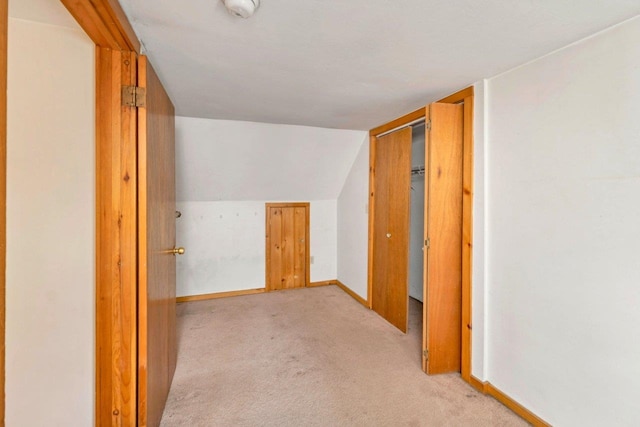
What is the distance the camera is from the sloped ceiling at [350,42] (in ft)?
4.02

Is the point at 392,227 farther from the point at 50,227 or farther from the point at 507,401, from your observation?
the point at 50,227

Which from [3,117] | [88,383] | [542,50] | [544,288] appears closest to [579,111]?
[542,50]

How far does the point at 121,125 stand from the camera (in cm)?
135

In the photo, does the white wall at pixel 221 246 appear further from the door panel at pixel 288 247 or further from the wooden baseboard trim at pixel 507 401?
the wooden baseboard trim at pixel 507 401

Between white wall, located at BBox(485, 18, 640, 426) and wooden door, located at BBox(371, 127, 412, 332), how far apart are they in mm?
904

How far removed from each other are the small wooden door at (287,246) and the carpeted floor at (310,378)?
910 mm

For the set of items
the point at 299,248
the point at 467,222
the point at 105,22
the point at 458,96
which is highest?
the point at 458,96

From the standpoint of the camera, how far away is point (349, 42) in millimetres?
1496

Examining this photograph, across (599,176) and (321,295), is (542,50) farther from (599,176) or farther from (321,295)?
(321,295)

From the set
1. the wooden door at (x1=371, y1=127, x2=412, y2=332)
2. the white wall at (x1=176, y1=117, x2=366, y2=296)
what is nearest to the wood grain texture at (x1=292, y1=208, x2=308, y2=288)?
the white wall at (x1=176, y1=117, x2=366, y2=296)

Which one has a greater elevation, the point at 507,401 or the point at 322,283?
the point at 322,283

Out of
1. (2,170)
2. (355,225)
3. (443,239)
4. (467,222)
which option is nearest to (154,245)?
(2,170)

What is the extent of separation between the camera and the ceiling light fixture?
1.15m

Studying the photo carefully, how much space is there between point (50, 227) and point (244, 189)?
2.55 metres
